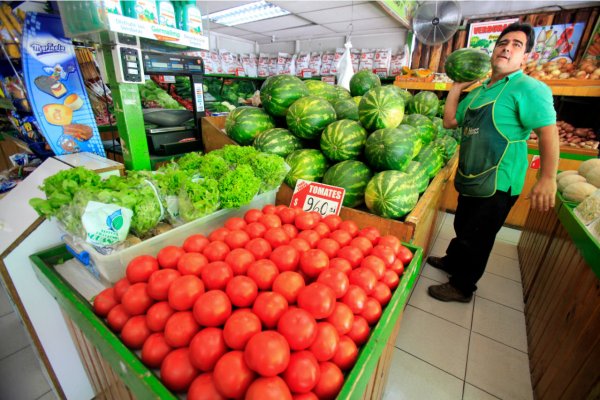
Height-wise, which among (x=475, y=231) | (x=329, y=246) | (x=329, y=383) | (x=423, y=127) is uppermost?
(x=423, y=127)

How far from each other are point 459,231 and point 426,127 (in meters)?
0.92

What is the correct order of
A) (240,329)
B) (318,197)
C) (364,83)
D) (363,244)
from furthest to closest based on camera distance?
(364,83) < (318,197) < (363,244) < (240,329)

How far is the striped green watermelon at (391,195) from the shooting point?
1537mm

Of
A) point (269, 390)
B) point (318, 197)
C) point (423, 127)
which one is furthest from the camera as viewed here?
point (423, 127)

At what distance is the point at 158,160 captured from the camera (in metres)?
2.28

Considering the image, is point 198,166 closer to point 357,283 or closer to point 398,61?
point 357,283

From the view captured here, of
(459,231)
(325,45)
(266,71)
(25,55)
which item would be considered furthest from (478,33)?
(25,55)

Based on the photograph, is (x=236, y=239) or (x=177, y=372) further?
(x=236, y=239)

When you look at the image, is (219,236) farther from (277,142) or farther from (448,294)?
(448,294)

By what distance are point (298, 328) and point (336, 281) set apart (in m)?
0.23

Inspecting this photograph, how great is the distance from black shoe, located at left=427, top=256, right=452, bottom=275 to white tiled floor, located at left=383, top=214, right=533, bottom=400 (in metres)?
0.07

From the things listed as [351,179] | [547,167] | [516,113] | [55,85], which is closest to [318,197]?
[351,179]

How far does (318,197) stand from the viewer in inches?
64.6

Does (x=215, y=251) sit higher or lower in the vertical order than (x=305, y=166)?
lower
